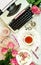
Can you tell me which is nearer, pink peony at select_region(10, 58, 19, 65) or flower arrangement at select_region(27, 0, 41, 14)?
pink peony at select_region(10, 58, 19, 65)

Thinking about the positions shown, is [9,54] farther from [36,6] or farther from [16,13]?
[36,6]

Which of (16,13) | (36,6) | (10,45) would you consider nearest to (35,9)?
(36,6)

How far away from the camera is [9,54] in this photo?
1.75m

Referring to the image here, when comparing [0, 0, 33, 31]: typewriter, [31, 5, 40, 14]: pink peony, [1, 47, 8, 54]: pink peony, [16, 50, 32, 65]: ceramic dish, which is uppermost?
[0, 0, 33, 31]: typewriter

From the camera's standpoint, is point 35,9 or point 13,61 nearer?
point 13,61

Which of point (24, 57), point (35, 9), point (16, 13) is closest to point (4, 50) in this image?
point (24, 57)

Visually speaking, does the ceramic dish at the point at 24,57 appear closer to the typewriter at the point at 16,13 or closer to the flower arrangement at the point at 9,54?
the flower arrangement at the point at 9,54

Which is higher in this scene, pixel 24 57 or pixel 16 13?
pixel 16 13

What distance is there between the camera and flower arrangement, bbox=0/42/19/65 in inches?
67.9

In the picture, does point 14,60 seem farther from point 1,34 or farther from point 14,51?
point 1,34

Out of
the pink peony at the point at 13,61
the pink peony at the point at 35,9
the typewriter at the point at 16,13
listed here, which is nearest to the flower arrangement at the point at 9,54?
the pink peony at the point at 13,61

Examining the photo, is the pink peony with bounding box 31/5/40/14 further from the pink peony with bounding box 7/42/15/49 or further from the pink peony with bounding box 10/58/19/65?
the pink peony with bounding box 10/58/19/65

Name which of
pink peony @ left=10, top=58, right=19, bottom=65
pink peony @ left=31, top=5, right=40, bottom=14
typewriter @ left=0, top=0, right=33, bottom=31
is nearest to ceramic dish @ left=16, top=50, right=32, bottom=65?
pink peony @ left=10, top=58, right=19, bottom=65

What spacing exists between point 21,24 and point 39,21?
14 centimetres
